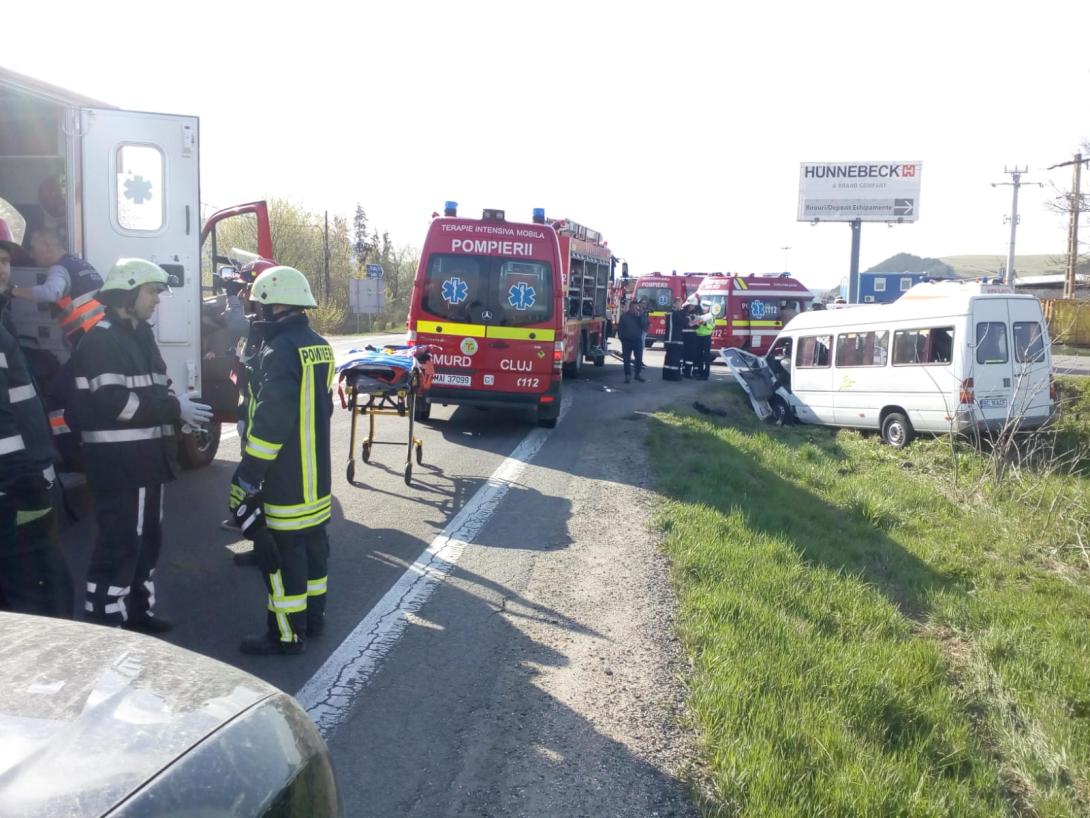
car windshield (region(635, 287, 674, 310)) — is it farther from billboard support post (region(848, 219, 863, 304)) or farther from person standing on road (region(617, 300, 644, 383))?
billboard support post (region(848, 219, 863, 304))

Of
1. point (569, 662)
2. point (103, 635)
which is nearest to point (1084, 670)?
point (569, 662)

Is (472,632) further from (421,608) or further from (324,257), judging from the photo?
(324,257)

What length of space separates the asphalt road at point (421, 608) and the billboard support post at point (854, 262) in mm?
36014

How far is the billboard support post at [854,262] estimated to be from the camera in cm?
4416

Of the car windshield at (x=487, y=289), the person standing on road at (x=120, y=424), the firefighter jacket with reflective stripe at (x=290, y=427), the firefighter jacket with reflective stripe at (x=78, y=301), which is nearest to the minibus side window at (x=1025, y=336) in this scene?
the car windshield at (x=487, y=289)

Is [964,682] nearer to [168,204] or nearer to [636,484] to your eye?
[636,484]

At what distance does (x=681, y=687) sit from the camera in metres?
4.75

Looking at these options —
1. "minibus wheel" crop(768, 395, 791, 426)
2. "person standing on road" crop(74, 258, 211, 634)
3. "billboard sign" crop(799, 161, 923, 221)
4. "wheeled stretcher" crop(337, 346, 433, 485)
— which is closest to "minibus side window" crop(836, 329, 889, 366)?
"minibus wheel" crop(768, 395, 791, 426)

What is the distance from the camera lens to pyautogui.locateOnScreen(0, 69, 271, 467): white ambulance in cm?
730

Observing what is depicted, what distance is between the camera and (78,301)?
6.50 meters

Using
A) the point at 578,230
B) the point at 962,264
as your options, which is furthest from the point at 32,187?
the point at 962,264

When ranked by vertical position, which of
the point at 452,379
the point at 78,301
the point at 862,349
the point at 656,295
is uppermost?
the point at 656,295

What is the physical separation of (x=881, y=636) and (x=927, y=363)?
29.0 feet

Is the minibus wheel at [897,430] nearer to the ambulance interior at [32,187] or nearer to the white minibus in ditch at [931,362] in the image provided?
the white minibus in ditch at [931,362]
